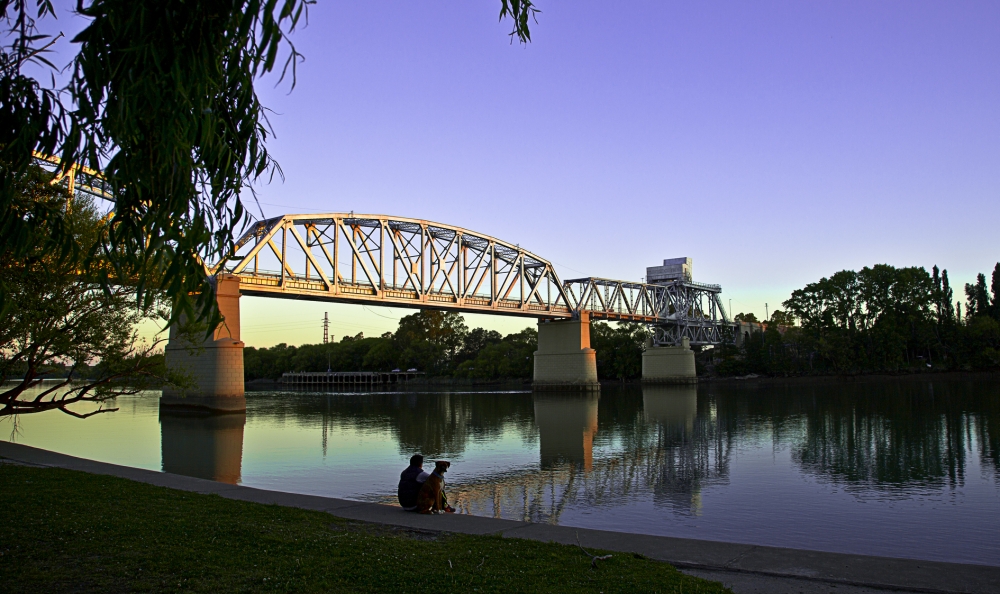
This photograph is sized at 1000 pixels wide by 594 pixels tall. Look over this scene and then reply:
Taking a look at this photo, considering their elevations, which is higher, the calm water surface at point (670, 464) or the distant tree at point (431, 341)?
the distant tree at point (431, 341)

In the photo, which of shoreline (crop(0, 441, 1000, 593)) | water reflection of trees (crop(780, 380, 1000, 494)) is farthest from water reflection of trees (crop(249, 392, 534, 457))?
shoreline (crop(0, 441, 1000, 593))

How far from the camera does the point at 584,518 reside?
15.5 m

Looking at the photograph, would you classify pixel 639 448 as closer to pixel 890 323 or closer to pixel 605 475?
pixel 605 475

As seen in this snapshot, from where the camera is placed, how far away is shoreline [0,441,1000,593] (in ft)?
25.9

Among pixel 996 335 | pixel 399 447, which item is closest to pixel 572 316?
pixel 996 335

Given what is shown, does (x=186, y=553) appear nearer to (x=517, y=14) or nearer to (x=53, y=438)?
(x=517, y=14)

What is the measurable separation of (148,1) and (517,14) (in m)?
3.42

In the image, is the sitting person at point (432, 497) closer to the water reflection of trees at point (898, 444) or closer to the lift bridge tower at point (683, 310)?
the water reflection of trees at point (898, 444)

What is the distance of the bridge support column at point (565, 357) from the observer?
97.2 m

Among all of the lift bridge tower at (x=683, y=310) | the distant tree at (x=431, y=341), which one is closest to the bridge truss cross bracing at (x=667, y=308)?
the lift bridge tower at (x=683, y=310)

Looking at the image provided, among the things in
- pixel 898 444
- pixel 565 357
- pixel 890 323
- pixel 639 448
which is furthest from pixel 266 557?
pixel 890 323

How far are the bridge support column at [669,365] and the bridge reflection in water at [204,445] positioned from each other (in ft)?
264

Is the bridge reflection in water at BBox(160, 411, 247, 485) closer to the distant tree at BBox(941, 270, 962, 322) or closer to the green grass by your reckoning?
the green grass

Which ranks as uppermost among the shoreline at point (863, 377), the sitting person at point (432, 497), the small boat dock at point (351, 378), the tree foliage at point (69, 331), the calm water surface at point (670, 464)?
the tree foliage at point (69, 331)
